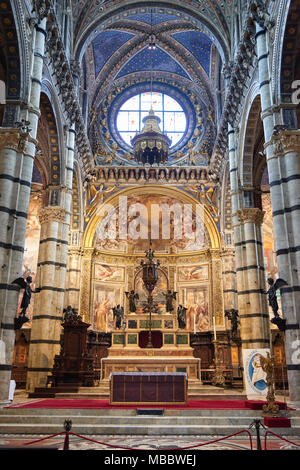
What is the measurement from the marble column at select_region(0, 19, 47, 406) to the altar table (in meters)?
2.78

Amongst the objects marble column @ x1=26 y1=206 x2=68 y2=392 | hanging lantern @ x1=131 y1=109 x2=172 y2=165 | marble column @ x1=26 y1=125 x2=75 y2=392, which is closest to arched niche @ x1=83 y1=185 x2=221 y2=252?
hanging lantern @ x1=131 y1=109 x2=172 y2=165

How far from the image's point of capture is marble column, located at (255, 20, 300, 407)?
399 inches

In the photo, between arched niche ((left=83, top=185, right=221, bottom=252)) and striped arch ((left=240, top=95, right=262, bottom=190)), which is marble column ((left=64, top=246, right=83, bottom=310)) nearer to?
arched niche ((left=83, top=185, right=221, bottom=252))

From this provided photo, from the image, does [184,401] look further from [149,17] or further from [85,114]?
[149,17]

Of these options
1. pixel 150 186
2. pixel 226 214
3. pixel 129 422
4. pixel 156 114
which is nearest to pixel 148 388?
pixel 129 422

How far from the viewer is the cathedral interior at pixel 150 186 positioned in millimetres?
11461

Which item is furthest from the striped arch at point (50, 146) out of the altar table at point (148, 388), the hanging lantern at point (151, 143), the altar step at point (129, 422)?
the altar step at point (129, 422)

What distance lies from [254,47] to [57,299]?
461 inches

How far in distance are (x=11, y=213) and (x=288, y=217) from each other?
739 centimetres

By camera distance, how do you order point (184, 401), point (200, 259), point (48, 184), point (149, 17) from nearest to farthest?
point (184, 401) → point (48, 184) → point (149, 17) → point (200, 259)

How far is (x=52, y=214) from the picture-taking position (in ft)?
55.4

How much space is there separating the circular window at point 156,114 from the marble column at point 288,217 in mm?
14244

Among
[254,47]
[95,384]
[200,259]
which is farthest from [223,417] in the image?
[200,259]
